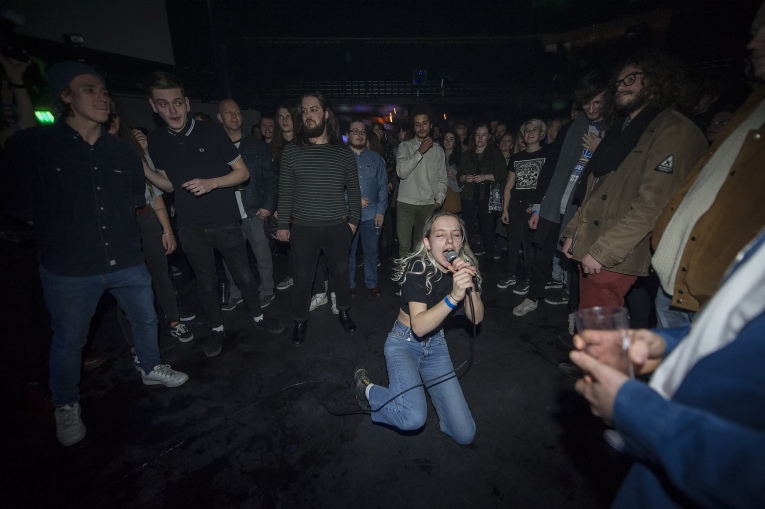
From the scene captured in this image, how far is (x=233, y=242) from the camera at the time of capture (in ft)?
10.2

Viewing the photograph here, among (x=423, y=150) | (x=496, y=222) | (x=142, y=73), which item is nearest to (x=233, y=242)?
(x=423, y=150)

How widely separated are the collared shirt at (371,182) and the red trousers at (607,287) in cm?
270

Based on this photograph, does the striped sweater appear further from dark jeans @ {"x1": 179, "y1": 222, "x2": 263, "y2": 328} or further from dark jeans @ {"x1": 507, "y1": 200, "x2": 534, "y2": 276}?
dark jeans @ {"x1": 507, "y1": 200, "x2": 534, "y2": 276}

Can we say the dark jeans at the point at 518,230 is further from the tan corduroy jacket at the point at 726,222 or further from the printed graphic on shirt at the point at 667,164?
the tan corduroy jacket at the point at 726,222

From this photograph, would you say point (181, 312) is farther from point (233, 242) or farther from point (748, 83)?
point (748, 83)

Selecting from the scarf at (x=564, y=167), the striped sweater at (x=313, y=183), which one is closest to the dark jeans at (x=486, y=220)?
the scarf at (x=564, y=167)

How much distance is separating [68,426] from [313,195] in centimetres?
259

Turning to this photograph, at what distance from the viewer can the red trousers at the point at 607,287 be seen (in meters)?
2.35

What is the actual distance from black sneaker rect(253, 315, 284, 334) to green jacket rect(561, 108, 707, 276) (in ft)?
10.4

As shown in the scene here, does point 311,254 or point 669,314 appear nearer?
point 669,314

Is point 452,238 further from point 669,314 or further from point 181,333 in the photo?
point 181,333

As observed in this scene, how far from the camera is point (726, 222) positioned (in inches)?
61.4

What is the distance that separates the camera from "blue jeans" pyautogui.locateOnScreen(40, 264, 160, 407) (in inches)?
80.0

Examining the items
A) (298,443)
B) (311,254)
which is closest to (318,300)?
(311,254)
